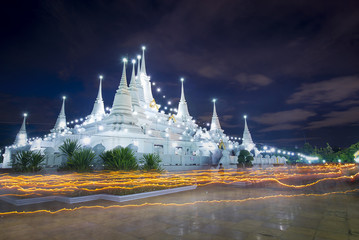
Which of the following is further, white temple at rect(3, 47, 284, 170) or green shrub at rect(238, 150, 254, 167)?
green shrub at rect(238, 150, 254, 167)

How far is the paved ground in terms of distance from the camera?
4770 mm

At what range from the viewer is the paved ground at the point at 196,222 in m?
4.77

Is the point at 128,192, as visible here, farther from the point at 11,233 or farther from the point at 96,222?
the point at 11,233

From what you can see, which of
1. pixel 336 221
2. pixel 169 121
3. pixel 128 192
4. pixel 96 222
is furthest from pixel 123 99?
pixel 336 221

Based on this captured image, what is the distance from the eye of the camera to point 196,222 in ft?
18.7

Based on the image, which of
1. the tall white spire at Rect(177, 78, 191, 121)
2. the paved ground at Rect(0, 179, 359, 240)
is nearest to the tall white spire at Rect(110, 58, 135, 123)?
the paved ground at Rect(0, 179, 359, 240)

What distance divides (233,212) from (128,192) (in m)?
4.99

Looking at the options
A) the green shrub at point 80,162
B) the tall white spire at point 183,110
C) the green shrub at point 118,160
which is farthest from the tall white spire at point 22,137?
the green shrub at point 118,160

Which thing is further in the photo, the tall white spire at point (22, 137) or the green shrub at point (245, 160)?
the tall white spire at point (22, 137)

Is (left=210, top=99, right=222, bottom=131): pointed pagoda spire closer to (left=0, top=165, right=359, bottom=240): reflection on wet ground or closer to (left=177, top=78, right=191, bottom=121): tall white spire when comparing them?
(left=177, top=78, right=191, bottom=121): tall white spire

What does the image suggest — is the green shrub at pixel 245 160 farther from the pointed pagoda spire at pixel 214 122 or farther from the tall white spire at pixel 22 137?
the tall white spire at pixel 22 137

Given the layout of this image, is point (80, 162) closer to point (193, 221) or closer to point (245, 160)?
point (193, 221)

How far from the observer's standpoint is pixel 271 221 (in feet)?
18.6

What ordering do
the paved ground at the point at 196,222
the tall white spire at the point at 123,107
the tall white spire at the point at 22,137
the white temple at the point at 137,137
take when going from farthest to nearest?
the tall white spire at the point at 22,137 → the tall white spire at the point at 123,107 → the white temple at the point at 137,137 → the paved ground at the point at 196,222
